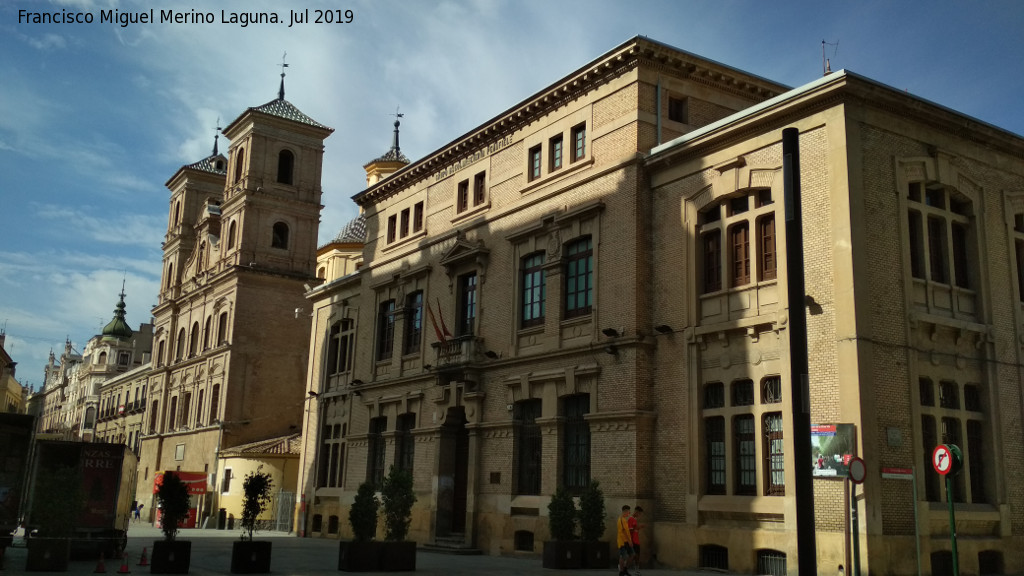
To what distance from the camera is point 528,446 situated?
28.0 m

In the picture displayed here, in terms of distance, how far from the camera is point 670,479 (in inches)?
915

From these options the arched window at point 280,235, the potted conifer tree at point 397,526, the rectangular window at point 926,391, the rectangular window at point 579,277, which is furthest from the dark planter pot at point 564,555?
the arched window at point 280,235

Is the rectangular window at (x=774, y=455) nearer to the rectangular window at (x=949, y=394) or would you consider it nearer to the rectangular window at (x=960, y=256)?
the rectangular window at (x=949, y=394)

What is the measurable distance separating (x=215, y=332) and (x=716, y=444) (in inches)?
1653

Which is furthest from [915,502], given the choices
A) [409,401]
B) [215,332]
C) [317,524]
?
[215,332]

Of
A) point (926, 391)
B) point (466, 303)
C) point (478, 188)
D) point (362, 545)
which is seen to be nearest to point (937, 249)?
point (926, 391)

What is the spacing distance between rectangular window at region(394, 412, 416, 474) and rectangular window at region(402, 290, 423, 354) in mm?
2524

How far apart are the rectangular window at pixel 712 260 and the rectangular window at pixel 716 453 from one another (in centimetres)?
336

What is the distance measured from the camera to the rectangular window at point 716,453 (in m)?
22.3

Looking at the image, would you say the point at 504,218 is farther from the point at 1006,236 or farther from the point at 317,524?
the point at 317,524

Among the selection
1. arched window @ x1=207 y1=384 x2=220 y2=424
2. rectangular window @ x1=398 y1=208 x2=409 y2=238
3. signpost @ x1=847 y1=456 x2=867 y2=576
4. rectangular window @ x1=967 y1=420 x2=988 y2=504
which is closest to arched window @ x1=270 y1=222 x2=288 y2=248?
arched window @ x1=207 y1=384 x2=220 y2=424

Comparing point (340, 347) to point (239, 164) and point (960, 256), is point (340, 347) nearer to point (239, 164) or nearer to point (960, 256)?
point (239, 164)

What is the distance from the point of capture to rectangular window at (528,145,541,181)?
29.8m

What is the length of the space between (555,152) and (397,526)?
12.9m
